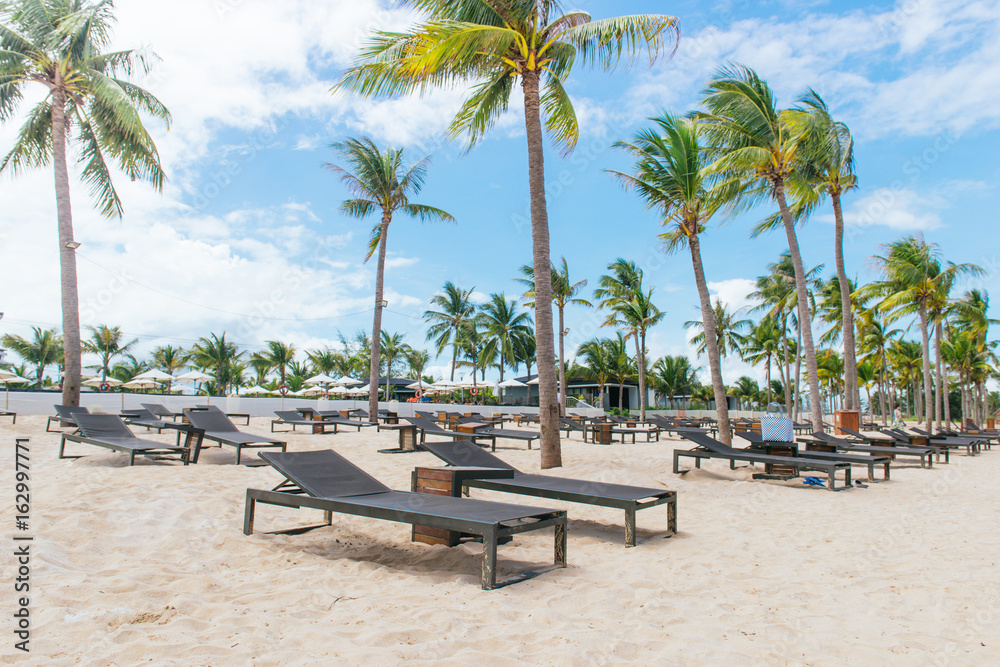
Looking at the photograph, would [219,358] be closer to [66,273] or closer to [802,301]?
[66,273]

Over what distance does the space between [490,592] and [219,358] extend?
43.8 m

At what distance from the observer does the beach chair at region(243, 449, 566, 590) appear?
3.36 metres

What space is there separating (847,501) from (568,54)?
7992 mm

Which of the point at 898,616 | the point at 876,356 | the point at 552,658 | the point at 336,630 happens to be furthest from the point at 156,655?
the point at 876,356

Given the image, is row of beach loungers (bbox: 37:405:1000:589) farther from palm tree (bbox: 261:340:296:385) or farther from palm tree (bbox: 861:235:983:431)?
palm tree (bbox: 261:340:296:385)

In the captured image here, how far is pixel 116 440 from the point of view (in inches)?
300

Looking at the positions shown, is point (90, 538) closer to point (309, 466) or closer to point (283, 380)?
point (309, 466)

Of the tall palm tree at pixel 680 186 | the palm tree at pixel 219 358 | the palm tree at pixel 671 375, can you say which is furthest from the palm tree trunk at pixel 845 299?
the palm tree at pixel 219 358

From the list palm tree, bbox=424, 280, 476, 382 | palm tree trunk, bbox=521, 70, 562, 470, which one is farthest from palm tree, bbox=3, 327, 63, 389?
palm tree trunk, bbox=521, 70, 562, 470

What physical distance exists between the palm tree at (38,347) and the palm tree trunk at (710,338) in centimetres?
4791

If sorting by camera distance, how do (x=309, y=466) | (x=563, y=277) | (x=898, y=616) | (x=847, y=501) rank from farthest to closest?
(x=563, y=277) → (x=847, y=501) → (x=309, y=466) → (x=898, y=616)

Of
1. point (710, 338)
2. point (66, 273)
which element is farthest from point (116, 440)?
point (710, 338)

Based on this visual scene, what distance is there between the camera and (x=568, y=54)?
31.8 ft

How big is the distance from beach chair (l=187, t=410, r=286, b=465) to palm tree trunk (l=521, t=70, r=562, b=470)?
13.1ft
